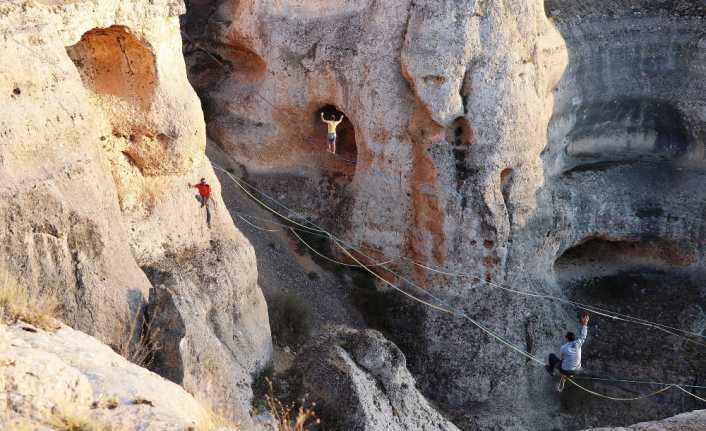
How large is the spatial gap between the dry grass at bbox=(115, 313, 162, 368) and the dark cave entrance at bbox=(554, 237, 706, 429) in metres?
9.70

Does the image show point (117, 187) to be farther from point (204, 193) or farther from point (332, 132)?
point (332, 132)

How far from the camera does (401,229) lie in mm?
16578

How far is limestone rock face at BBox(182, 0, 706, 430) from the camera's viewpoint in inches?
607

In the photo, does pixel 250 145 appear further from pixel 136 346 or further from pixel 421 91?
pixel 136 346

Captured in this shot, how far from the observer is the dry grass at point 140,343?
8359 mm

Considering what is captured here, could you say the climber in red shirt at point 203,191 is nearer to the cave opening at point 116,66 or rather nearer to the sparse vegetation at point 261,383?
the cave opening at point 116,66

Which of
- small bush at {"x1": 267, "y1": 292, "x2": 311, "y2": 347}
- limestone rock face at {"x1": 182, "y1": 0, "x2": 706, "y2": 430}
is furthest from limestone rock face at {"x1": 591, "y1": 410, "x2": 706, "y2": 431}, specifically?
small bush at {"x1": 267, "y1": 292, "x2": 311, "y2": 347}

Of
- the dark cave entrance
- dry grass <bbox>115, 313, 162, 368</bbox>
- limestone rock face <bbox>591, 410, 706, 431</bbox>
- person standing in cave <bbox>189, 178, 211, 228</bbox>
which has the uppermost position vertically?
person standing in cave <bbox>189, 178, 211, 228</bbox>

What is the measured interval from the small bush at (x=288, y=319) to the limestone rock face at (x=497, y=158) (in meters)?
2.06

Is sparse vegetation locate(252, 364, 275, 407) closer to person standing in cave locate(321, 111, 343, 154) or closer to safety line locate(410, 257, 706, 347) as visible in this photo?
safety line locate(410, 257, 706, 347)

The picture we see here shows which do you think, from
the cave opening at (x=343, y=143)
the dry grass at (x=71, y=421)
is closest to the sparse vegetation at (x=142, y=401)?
the dry grass at (x=71, y=421)

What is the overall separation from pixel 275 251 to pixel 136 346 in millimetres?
8138

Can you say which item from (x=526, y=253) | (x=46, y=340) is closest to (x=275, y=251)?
(x=526, y=253)

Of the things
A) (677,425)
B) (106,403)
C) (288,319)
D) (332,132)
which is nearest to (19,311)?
(106,403)
